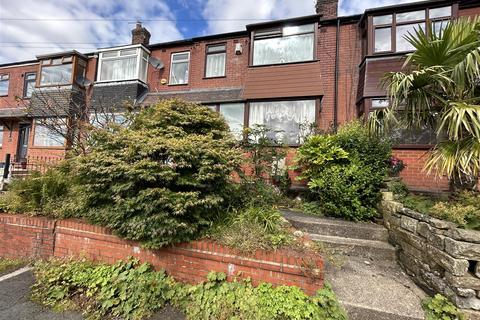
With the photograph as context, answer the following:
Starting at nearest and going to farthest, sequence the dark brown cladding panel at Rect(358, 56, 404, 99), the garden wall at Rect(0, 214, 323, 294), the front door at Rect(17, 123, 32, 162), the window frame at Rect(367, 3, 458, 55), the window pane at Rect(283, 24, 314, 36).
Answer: the garden wall at Rect(0, 214, 323, 294), the window frame at Rect(367, 3, 458, 55), the dark brown cladding panel at Rect(358, 56, 404, 99), the window pane at Rect(283, 24, 314, 36), the front door at Rect(17, 123, 32, 162)

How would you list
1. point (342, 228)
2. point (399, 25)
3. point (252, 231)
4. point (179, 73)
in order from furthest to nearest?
point (179, 73) < point (399, 25) < point (342, 228) < point (252, 231)

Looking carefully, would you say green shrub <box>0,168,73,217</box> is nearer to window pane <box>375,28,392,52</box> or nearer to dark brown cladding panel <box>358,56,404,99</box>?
dark brown cladding panel <box>358,56,404,99</box>

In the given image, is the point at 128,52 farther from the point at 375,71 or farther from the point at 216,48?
the point at 375,71

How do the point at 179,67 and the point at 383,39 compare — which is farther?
the point at 179,67

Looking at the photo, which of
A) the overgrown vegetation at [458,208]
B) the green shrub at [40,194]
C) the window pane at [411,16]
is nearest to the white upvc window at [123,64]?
the green shrub at [40,194]

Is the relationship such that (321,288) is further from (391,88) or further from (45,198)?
(45,198)

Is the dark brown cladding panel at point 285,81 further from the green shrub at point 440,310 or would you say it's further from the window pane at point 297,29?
the green shrub at point 440,310

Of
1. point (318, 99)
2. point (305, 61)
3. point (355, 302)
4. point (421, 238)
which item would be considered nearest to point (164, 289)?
point (355, 302)

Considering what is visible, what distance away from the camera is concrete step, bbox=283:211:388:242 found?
414 centimetres

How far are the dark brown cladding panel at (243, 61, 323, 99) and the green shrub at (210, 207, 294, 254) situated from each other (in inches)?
244

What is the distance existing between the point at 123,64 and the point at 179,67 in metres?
3.09

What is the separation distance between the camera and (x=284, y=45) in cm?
919

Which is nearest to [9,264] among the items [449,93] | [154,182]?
[154,182]

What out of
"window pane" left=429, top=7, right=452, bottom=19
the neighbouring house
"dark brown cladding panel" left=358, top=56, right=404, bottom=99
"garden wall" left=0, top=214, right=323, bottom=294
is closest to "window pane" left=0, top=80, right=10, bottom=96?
the neighbouring house
